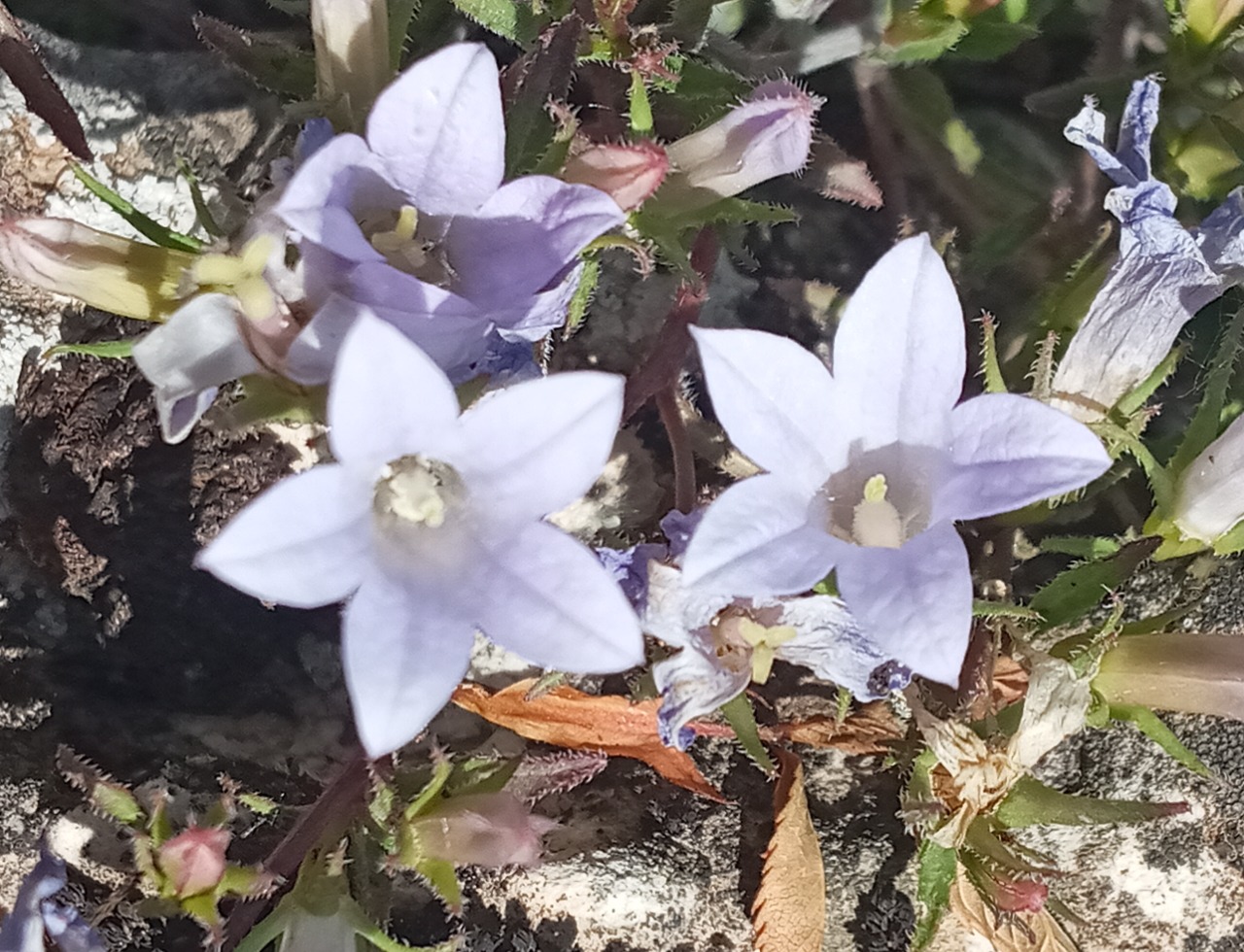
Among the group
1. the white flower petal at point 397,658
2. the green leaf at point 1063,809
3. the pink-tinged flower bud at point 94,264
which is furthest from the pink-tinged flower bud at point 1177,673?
the pink-tinged flower bud at point 94,264

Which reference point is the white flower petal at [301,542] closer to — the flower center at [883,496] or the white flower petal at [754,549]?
the white flower petal at [754,549]

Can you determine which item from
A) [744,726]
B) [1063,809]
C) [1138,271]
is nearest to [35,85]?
[744,726]

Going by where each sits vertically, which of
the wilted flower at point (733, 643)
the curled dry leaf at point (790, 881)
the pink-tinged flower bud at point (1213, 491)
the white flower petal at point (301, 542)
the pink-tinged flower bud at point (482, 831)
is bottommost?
the curled dry leaf at point (790, 881)

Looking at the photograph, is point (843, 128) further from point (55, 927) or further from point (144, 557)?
point (55, 927)

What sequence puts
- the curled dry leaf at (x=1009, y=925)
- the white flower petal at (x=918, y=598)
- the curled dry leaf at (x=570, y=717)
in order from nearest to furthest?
the white flower petal at (x=918, y=598) → the curled dry leaf at (x=1009, y=925) → the curled dry leaf at (x=570, y=717)

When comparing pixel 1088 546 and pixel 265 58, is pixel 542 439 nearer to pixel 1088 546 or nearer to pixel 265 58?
pixel 265 58

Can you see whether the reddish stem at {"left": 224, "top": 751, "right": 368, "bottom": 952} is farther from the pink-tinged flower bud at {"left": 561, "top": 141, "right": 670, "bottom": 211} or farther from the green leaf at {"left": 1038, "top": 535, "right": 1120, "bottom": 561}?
the green leaf at {"left": 1038, "top": 535, "right": 1120, "bottom": 561}
